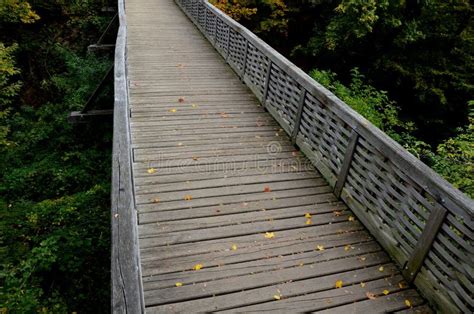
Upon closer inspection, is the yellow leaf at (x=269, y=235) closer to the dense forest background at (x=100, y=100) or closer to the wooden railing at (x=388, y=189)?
the wooden railing at (x=388, y=189)

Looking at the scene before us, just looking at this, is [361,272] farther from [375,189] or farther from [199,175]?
[199,175]

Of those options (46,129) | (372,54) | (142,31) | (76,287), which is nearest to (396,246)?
(76,287)

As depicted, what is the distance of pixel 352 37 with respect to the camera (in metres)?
13.9

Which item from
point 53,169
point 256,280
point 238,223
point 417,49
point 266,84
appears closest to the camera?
point 256,280

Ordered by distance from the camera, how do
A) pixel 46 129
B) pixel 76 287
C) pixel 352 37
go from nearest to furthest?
pixel 76 287
pixel 46 129
pixel 352 37

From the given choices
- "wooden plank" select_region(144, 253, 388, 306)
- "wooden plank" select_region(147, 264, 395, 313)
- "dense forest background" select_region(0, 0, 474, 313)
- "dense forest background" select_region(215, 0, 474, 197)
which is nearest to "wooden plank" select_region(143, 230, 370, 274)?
"wooden plank" select_region(144, 253, 388, 306)

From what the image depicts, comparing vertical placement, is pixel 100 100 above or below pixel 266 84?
below

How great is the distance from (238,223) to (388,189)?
1.67 metres

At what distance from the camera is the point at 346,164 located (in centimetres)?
445

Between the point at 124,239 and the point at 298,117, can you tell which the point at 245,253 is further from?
the point at 298,117

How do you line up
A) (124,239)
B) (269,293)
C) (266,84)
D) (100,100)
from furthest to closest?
(100,100) → (266,84) → (269,293) → (124,239)

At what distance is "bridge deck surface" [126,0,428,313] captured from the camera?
10.8 ft

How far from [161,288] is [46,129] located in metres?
10.1

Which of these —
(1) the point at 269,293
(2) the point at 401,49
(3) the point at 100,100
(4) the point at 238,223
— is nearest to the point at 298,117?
(4) the point at 238,223
